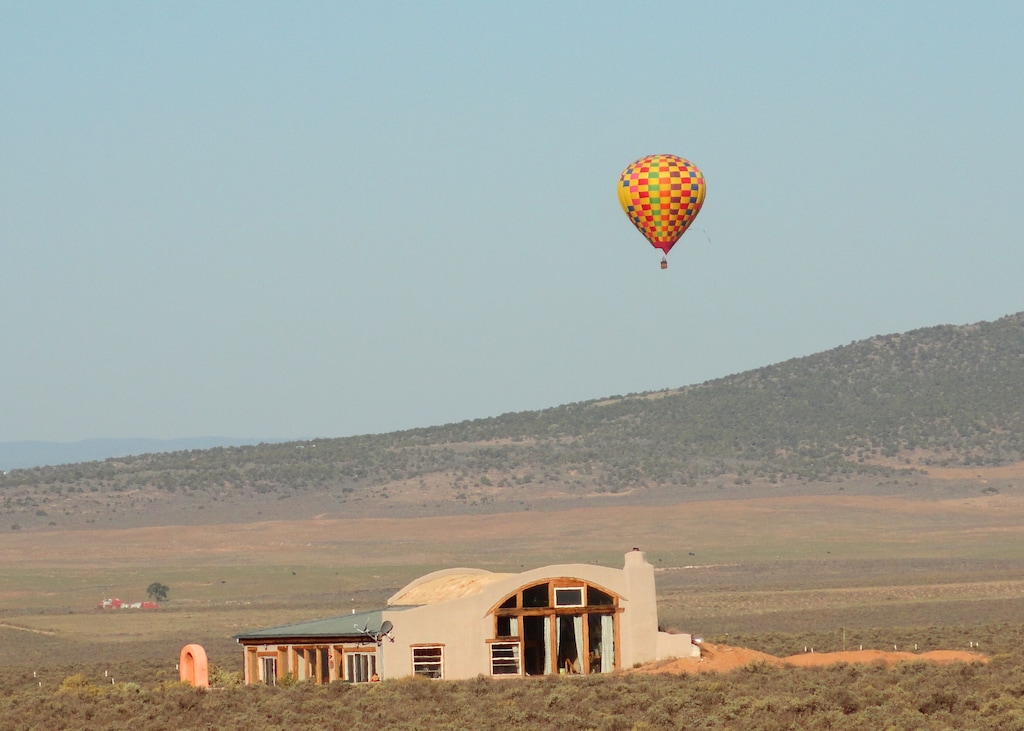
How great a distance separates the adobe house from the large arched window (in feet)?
Answer: 0.07

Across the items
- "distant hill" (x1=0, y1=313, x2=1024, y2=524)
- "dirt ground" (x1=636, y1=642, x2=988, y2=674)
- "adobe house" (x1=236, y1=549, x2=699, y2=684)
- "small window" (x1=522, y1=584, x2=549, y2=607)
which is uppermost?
"distant hill" (x1=0, y1=313, x2=1024, y2=524)

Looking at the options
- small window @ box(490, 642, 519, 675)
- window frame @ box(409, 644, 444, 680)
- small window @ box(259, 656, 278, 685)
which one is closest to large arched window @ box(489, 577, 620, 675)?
small window @ box(490, 642, 519, 675)

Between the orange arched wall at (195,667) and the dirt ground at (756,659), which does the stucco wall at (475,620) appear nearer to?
the dirt ground at (756,659)

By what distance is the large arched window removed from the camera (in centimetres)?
4264

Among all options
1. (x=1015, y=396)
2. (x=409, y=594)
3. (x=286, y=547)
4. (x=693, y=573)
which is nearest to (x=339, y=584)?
(x=693, y=573)

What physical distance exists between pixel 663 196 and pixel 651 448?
99.9 metres

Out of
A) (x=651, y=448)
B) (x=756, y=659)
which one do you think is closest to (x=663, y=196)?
(x=756, y=659)

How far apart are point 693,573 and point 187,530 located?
46.7 m

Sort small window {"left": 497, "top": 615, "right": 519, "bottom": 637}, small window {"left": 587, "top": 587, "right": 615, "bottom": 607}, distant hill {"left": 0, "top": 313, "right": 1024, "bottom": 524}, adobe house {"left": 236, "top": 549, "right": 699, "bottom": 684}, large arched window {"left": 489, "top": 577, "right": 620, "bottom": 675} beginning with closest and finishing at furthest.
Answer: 1. adobe house {"left": 236, "top": 549, "right": 699, "bottom": 684}
2. large arched window {"left": 489, "top": 577, "right": 620, "bottom": 675}
3. small window {"left": 497, "top": 615, "right": 519, "bottom": 637}
4. small window {"left": 587, "top": 587, "right": 615, "bottom": 607}
5. distant hill {"left": 0, "top": 313, "right": 1024, "bottom": 524}

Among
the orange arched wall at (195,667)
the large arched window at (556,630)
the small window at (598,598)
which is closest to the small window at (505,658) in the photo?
the large arched window at (556,630)

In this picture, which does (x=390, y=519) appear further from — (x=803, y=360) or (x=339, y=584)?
(x=803, y=360)

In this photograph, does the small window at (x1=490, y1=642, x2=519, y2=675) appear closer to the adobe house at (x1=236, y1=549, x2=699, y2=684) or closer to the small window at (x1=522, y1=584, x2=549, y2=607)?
the adobe house at (x1=236, y1=549, x2=699, y2=684)

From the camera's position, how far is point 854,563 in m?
100

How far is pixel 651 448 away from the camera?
156125 mm
